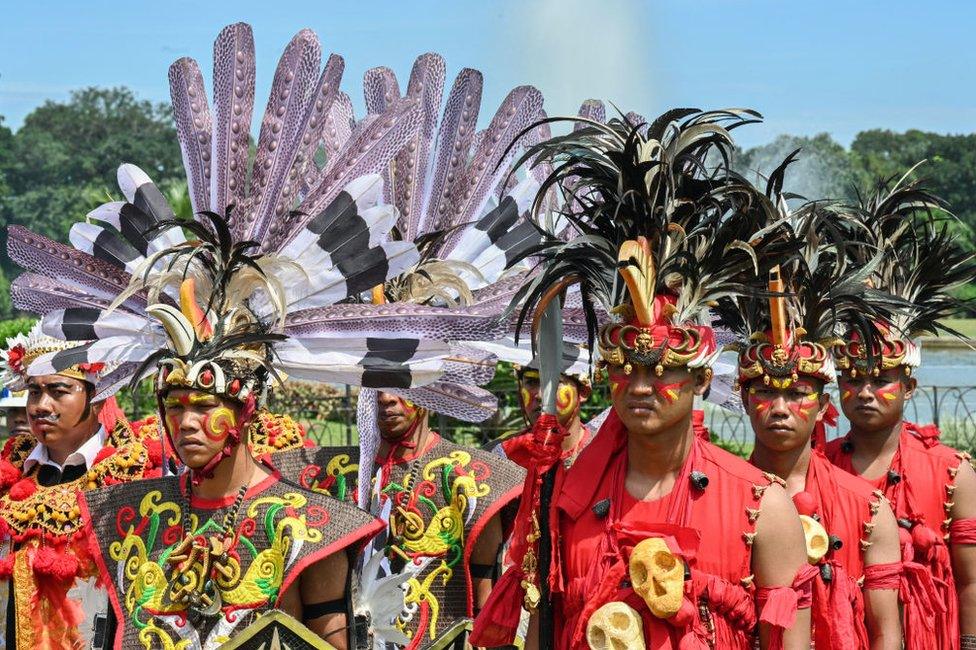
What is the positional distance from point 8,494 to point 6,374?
33.7 inches

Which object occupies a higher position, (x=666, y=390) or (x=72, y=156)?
(x=72, y=156)

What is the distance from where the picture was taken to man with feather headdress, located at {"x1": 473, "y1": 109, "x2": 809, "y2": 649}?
4117 millimetres

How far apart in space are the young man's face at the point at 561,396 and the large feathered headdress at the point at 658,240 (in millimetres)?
2181

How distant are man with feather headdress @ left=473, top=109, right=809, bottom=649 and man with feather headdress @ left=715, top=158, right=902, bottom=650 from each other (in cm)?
62

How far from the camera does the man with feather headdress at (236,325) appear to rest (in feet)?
16.0

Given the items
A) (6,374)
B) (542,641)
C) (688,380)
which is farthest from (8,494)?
(688,380)

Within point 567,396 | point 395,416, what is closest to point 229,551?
point 395,416

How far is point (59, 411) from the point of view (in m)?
6.76

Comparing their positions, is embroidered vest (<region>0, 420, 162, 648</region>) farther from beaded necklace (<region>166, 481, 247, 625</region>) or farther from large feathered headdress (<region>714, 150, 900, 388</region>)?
large feathered headdress (<region>714, 150, 900, 388</region>)

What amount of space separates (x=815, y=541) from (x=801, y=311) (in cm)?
83

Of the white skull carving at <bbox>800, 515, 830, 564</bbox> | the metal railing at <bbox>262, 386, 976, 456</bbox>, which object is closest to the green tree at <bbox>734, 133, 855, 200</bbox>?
the metal railing at <bbox>262, 386, 976, 456</bbox>

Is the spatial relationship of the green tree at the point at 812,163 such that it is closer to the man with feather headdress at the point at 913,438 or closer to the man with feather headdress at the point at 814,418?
the man with feather headdress at the point at 913,438

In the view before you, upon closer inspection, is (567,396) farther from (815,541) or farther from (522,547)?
(522,547)

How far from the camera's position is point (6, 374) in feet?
23.7
